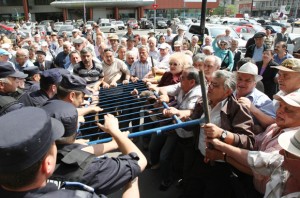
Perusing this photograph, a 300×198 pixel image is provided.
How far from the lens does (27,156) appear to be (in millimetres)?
1123

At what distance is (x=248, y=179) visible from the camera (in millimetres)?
2645

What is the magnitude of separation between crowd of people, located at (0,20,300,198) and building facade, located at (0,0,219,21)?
43.4m

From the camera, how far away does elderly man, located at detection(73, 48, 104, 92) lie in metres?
4.52

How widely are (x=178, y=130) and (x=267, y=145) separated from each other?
49.0 inches

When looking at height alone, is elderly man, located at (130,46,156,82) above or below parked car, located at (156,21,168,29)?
below

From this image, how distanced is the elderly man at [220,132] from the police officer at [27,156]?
1.44 m

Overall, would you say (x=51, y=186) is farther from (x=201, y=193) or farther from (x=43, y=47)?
(x=43, y=47)

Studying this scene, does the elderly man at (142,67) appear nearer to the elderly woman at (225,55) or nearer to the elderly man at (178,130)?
the elderly man at (178,130)

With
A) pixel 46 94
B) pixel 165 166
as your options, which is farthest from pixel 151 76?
pixel 46 94

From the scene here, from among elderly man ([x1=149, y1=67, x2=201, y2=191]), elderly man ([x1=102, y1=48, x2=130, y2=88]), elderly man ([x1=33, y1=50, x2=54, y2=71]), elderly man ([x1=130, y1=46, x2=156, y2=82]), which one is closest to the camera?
elderly man ([x1=149, y1=67, x2=201, y2=191])

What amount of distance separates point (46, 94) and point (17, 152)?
2.22m

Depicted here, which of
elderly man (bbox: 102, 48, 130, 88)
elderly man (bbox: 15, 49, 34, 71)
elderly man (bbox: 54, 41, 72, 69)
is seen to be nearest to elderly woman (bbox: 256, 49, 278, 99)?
elderly man (bbox: 102, 48, 130, 88)

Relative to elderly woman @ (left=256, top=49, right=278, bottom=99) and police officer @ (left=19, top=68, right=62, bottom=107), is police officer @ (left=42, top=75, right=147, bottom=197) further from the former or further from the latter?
elderly woman @ (left=256, top=49, right=278, bottom=99)

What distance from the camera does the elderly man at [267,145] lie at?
2.09 meters
